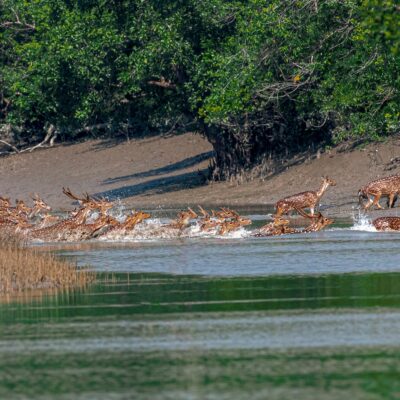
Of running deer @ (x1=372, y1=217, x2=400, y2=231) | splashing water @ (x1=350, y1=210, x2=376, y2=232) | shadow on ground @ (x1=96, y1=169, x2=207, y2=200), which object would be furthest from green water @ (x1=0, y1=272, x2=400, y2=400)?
shadow on ground @ (x1=96, y1=169, x2=207, y2=200)

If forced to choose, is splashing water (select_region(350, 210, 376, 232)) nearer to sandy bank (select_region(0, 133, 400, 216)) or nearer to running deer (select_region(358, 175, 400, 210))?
running deer (select_region(358, 175, 400, 210))

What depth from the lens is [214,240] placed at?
25156 mm

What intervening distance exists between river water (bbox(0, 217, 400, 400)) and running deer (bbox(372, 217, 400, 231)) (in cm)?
313

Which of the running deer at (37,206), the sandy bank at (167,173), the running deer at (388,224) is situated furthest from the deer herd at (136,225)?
Answer: the sandy bank at (167,173)

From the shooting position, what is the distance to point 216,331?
13.6 meters

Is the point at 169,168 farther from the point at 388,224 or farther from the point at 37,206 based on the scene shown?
the point at 388,224

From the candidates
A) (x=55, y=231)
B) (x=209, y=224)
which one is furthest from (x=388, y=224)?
(x=55, y=231)

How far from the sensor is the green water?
10898 mm

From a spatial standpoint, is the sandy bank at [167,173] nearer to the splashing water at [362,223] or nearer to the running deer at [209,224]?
the splashing water at [362,223]

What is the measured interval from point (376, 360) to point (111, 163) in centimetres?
3657

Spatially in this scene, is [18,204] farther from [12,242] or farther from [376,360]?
[376,360]

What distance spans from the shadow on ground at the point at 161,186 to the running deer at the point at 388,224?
16657 millimetres

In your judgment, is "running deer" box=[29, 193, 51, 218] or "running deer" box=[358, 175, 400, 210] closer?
"running deer" box=[358, 175, 400, 210]

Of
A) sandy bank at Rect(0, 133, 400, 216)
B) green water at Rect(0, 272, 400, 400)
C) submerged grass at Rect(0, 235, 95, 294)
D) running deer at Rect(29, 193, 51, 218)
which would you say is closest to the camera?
green water at Rect(0, 272, 400, 400)
